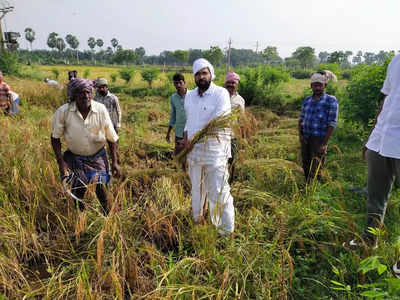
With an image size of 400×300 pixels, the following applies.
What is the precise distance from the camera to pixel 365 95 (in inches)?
184

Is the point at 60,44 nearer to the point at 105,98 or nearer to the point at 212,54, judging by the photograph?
the point at 212,54

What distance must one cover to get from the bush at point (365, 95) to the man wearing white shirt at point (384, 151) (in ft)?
10.8

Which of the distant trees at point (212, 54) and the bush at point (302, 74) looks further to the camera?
the distant trees at point (212, 54)

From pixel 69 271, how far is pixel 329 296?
5.73 feet

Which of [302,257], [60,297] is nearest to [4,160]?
[60,297]

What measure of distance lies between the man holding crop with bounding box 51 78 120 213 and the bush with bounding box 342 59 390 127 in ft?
14.9

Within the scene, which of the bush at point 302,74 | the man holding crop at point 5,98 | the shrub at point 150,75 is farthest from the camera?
the bush at point 302,74

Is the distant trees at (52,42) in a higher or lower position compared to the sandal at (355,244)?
higher

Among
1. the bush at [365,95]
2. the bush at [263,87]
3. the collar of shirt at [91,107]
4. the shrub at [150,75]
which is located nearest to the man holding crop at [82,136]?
the collar of shirt at [91,107]

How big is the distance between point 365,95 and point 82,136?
4.82 metres

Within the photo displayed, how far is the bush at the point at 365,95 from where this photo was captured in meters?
4.56

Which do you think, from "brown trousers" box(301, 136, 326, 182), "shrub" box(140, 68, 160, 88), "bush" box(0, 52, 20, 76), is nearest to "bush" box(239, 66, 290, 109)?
"brown trousers" box(301, 136, 326, 182)

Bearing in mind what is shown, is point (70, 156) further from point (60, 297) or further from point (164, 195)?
point (60, 297)

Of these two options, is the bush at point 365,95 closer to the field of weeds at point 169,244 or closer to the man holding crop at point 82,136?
the field of weeds at point 169,244
